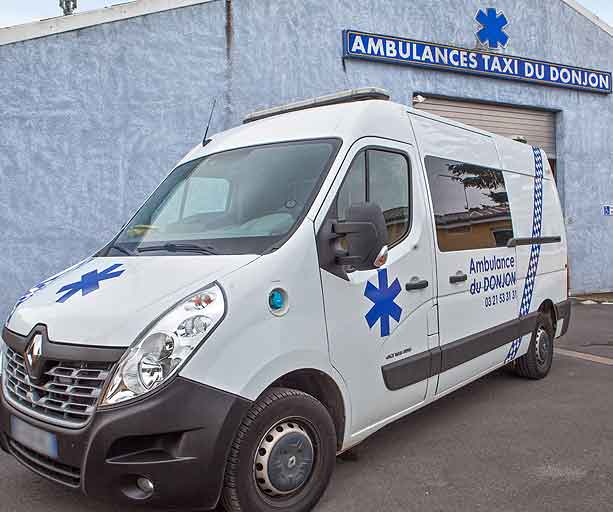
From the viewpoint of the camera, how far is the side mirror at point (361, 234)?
2.90 metres

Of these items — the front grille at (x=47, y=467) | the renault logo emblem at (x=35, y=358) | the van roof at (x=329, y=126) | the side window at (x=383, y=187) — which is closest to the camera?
the front grille at (x=47, y=467)

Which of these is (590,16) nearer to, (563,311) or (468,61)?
(468,61)

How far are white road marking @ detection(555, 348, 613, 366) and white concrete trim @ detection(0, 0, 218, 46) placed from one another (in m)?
6.97

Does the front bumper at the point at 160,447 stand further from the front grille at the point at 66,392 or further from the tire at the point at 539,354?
the tire at the point at 539,354

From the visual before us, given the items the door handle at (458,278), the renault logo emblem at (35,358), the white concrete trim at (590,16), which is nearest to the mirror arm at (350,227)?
the door handle at (458,278)

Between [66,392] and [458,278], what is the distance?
2.59 metres

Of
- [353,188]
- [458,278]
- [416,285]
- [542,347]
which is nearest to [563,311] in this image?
[542,347]

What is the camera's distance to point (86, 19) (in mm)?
8219

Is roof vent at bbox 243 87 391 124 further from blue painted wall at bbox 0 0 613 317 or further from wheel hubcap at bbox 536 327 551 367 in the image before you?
blue painted wall at bbox 0 0 613 317

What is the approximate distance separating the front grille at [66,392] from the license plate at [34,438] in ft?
0.20

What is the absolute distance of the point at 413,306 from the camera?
361cm

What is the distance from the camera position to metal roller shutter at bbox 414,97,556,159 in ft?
38.7

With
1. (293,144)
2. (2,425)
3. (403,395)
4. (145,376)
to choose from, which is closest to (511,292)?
(403,395)

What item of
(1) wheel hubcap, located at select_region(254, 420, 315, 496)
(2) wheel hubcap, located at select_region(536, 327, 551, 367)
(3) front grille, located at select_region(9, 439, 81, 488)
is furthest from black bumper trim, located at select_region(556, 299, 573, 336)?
(3) front grille, located at select_region(9, 439, 81, 488)
